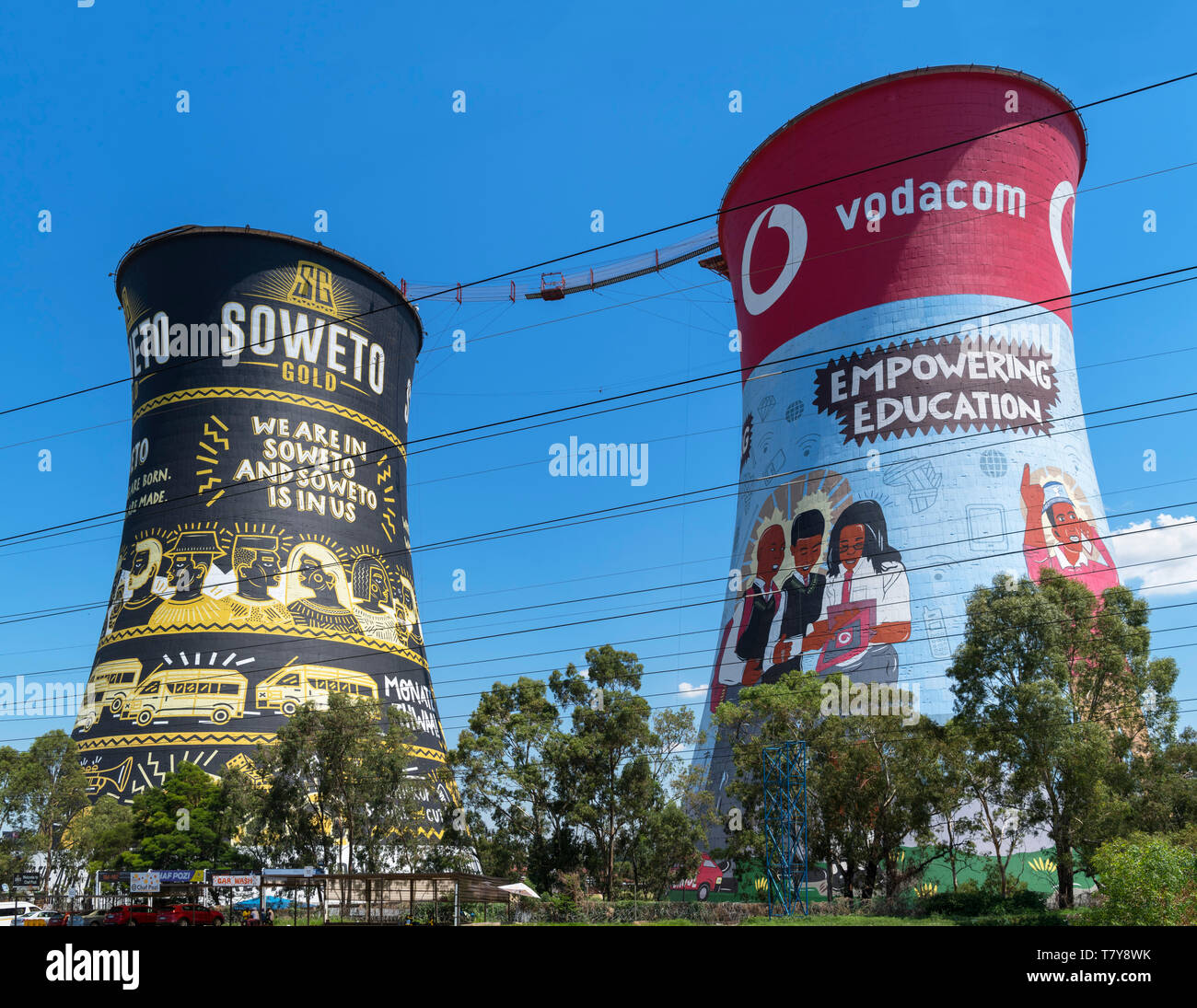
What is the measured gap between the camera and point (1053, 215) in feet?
114

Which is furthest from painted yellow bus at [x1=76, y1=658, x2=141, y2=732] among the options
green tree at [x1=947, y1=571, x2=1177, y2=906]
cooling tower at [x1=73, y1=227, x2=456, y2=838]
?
green tree at [x1=947, y1=571, x2=1177, y2=906]

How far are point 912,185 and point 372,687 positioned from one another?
29256 mm

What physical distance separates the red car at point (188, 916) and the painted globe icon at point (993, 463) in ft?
90.0

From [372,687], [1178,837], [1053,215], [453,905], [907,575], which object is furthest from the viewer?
[372,687]

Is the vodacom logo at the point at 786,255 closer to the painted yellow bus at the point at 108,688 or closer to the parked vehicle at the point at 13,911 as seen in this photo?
the painted yellow bus at the point at 108,688

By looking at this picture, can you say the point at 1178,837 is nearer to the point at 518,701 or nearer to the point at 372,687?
the point at 518,701

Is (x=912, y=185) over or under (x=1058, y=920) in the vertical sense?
over

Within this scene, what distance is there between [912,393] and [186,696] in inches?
1190

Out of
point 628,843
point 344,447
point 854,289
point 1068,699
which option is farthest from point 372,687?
point 1068,699

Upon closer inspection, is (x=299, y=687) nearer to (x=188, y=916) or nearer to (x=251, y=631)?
(x=251, y=631)

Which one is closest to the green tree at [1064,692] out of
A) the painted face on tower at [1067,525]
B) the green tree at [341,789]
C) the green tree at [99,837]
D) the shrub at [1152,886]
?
the painted face on tower at [1067,525]

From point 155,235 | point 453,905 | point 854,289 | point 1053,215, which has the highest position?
point 155,235

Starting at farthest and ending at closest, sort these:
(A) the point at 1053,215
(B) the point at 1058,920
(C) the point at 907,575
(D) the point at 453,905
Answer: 1. (A) the point at 1053,215
2. (C) the point at 907,575
3. (D) the point at 453,905
4. (B) the point at 1058,920

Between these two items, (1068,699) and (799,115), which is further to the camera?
(799,115)
